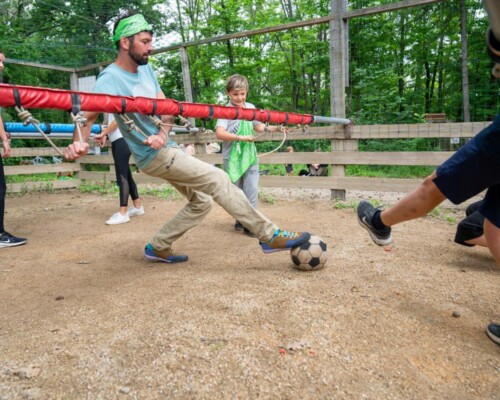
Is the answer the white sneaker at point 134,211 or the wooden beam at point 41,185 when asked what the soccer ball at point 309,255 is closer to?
the white sneaker at point 134,211

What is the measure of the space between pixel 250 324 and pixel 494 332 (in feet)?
3.90

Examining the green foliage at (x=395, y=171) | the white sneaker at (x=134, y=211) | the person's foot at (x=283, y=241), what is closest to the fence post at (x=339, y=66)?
the green foliage at (x=395, y=171)

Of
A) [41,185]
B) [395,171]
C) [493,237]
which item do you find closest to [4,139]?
[493,237]

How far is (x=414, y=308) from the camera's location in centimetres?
225

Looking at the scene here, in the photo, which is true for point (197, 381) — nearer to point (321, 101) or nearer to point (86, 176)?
point (86, 176)

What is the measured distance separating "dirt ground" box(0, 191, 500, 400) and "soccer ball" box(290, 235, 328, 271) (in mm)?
66

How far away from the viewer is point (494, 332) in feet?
6.25

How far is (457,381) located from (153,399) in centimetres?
121

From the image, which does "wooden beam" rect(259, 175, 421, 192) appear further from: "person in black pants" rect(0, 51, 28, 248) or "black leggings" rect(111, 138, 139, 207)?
"person in black pants" rect(0, 51, 28, 248)

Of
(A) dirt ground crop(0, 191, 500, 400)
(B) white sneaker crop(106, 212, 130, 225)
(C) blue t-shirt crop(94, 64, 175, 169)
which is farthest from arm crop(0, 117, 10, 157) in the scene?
(C) blue t-shirt crop(94, 64, 175, 169)

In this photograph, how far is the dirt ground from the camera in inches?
62.0

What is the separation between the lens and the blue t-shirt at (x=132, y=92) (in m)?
A: 2.69

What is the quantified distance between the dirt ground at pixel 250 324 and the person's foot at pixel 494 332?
1.2 inches

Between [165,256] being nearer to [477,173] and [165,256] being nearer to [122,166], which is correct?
[122,166]
